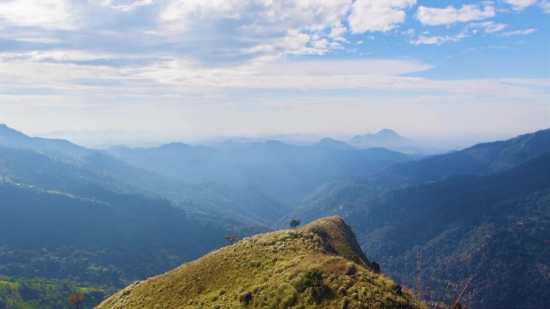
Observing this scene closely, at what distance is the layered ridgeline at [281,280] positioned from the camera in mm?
24719

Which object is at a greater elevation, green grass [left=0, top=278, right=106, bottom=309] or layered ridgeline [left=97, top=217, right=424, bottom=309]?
layered ridgeline [left=97, top=217, right=424, bottom=309]

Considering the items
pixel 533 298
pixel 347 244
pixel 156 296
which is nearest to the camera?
pixel 156 296

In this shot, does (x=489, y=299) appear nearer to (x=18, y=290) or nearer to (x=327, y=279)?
(x=327, y=279)

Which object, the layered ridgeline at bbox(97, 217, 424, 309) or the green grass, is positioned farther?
the green grass

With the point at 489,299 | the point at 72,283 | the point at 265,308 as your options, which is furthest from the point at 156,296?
the point at 489,299

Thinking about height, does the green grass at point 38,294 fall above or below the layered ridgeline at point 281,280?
below

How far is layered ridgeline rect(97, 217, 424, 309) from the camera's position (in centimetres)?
2472

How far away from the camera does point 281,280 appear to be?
1182 inches

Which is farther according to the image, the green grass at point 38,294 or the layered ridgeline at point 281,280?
the green grass at point 38,294

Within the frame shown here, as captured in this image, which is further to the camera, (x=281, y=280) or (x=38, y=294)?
(x=38, y=294)

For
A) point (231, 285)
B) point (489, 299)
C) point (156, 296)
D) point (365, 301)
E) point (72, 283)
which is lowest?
point (489, 299)

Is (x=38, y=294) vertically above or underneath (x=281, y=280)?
underneath

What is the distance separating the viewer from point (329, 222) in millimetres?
51375

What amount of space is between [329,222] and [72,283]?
203930 millimetres
